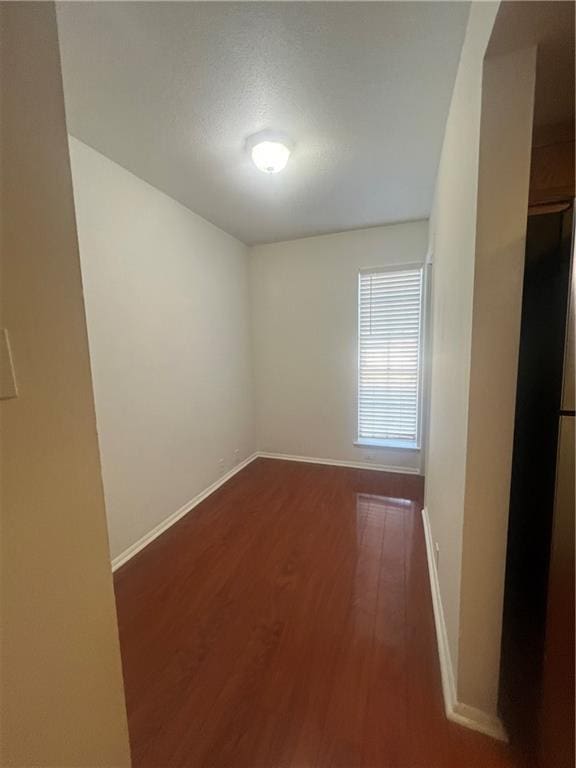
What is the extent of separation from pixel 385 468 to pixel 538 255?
8.64 ft

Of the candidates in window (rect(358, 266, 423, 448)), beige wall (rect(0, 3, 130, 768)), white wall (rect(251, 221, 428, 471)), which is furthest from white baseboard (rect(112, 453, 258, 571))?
window (rect(358, 266, 423, 448))

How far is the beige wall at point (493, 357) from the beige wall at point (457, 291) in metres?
0.04

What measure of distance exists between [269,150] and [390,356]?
218 cm

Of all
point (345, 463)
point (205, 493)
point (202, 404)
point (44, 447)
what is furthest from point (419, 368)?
point (44, 447)

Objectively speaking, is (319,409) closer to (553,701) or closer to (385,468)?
(385,468)

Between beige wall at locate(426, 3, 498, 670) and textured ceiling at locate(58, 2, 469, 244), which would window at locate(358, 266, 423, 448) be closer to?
textured ceiling at locate(58, 2, 469, 244)

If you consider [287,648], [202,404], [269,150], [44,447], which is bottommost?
[287,648]

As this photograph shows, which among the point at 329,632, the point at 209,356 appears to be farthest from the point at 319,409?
the point at 329,632

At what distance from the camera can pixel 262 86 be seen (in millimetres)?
1402

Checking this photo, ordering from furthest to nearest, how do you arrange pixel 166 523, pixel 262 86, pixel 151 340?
pixel 166 523
pixel 151 340
pixel 262 86

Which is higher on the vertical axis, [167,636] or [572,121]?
[572,121]

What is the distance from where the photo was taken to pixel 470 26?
1097mm

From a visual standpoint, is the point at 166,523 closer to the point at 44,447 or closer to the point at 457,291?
the point at 44,447

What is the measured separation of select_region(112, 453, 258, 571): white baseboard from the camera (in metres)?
2.08
